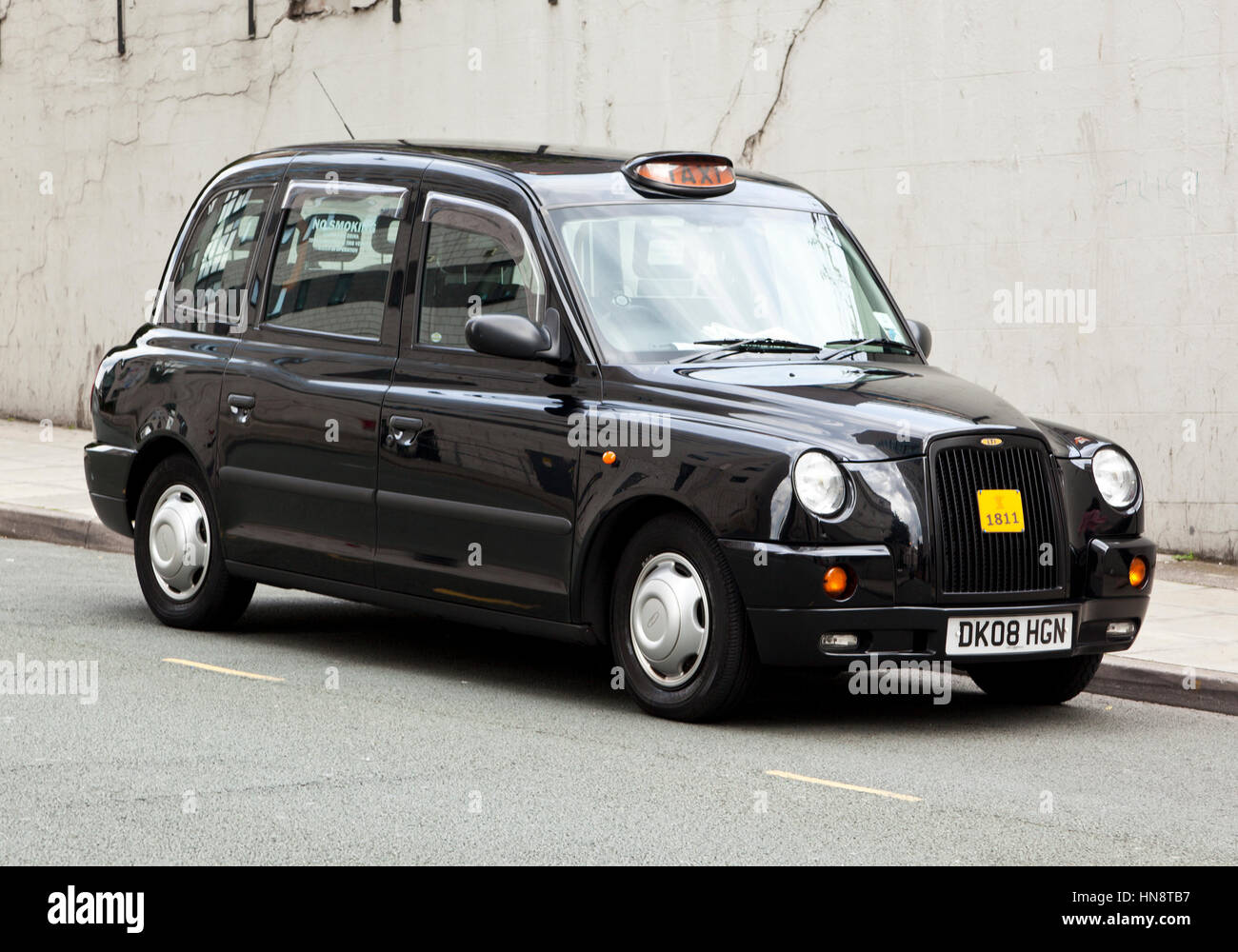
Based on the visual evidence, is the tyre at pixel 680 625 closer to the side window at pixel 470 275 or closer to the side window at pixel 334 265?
the side window at pixel 470 275

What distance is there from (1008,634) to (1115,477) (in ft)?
2.85

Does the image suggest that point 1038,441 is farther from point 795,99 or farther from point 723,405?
point 795,99

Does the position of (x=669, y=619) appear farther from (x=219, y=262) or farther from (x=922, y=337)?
(x=219, y=262)

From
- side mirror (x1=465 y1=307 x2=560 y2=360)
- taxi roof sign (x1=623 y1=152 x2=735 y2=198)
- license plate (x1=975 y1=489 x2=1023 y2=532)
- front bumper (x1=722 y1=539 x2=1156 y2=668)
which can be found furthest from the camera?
taxi roof sign (x1=623 y1=152 x2=735 y2=198)

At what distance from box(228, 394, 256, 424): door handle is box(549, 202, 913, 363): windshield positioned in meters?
1.76

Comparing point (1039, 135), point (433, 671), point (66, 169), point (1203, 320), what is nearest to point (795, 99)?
point (1039, 135)

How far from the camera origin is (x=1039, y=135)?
11938 mm

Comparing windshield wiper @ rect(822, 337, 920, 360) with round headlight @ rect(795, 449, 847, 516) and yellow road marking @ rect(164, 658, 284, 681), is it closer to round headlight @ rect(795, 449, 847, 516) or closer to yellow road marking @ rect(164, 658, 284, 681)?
round headlight @ rect(795, 449, 847, 516)

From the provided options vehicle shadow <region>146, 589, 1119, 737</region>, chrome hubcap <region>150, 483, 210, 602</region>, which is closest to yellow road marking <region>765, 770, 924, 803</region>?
vehicle shadow <region>146, 589, 1119, 737</region>

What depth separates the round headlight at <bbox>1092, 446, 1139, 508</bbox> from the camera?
23.5ft

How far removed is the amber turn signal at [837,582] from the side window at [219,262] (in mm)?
3358

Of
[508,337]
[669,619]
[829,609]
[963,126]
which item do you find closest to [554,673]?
[669,619]

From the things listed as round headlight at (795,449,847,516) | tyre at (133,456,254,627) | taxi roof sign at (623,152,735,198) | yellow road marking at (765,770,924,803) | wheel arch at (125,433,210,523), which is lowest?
yellow road marking at (765,770,924,803)

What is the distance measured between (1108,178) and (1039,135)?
53 cm
